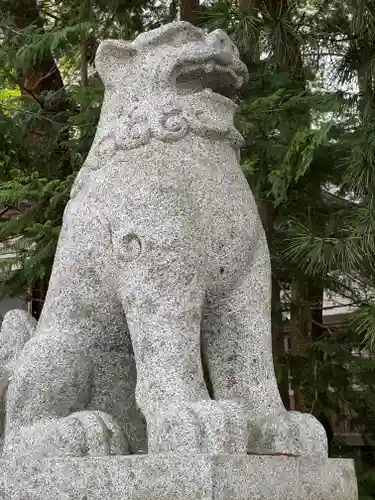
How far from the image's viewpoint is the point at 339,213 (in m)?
5.28

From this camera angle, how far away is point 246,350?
2.39 metres

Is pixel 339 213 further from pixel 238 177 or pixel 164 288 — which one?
pixel 164 288

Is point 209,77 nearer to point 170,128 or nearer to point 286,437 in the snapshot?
point 170,128

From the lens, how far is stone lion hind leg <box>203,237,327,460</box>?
235cm

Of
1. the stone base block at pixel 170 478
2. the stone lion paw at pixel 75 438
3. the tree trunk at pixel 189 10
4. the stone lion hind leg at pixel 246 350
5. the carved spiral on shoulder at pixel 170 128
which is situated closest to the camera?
the stone base block at pixel 170 478

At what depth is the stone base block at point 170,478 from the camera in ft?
6.45

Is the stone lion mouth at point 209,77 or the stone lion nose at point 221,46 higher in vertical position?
the stone lion nose at point 221,46

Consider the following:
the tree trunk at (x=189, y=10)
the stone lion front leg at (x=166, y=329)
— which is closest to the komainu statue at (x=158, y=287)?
the stone lion front leg at (x=166, y=329)

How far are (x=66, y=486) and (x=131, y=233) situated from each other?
69cm

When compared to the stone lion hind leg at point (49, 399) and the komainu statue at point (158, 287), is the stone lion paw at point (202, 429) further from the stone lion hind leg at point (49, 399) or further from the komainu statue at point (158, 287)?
the stone lion hind leg at point (49, 399)

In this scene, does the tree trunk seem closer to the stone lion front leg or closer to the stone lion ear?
the stone lion ear

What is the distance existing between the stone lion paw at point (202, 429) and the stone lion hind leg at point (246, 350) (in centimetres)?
24

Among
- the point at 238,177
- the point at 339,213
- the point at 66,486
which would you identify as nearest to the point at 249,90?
the point at 339,213

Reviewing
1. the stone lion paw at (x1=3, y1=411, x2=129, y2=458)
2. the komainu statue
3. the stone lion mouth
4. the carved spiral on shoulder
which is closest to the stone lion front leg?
the komainu statue
